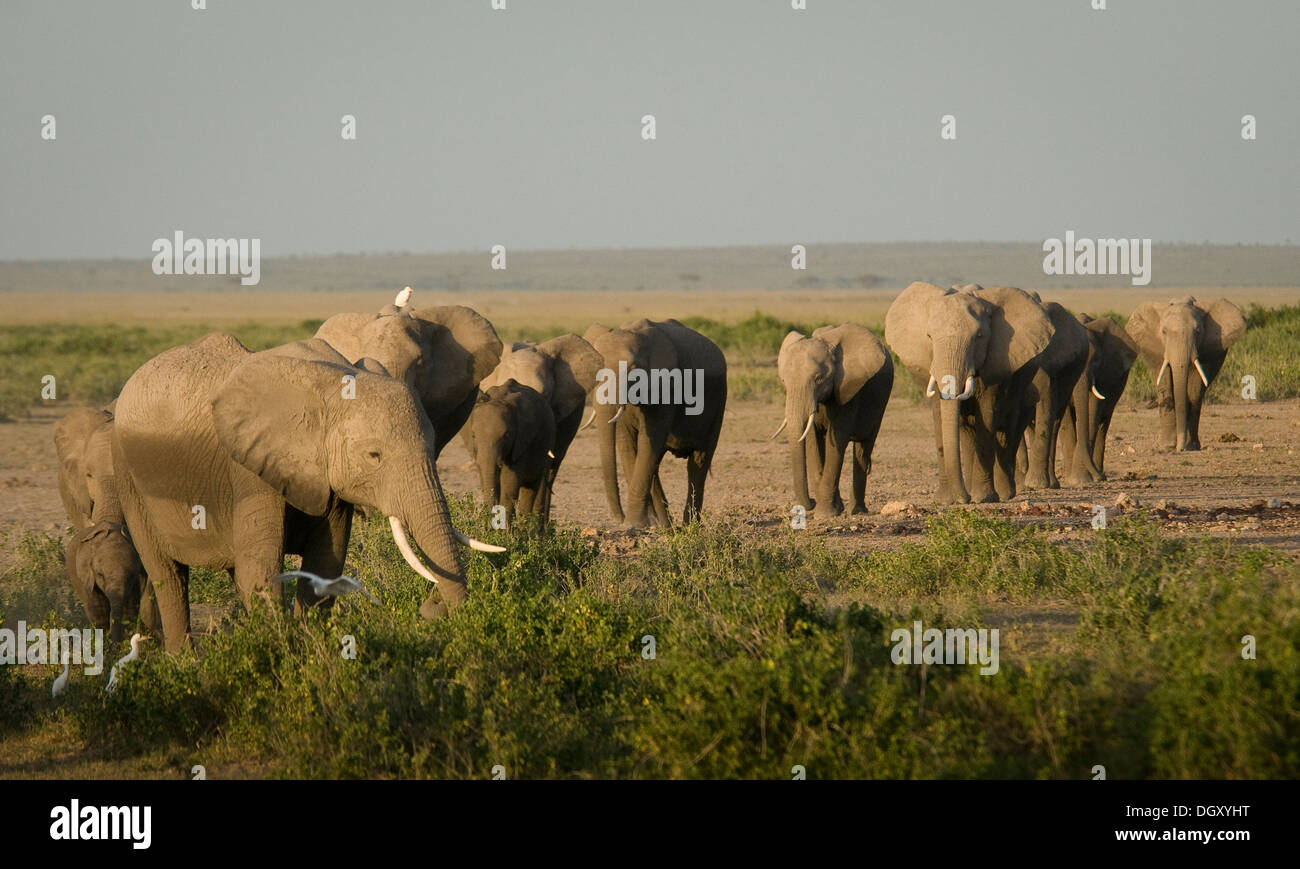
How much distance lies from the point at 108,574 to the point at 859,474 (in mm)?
8937

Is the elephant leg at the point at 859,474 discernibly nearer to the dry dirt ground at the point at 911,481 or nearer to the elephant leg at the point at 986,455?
the dry dirt ground at the point at 911,481

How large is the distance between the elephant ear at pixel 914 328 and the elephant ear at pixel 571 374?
3.55 m

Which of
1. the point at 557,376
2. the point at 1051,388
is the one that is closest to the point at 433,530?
Result: the point at 557,376

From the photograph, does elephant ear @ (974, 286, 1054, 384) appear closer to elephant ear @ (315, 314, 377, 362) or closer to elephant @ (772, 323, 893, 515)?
elephant @ (772, 323, 893, 515)

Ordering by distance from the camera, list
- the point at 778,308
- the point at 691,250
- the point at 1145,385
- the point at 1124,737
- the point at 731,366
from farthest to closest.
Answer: the point at 691,250, the point at 778,308, the point at 731,366, the point at 1145,385, the point at 1124,737

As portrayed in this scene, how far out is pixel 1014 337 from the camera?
1661 centimetres

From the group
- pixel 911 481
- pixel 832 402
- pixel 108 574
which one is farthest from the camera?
pixel 911 481

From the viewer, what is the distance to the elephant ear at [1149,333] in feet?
77.7

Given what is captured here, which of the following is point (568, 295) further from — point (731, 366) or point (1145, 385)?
point (1145, 385)

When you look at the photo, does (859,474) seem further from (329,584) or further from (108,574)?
(329,584)

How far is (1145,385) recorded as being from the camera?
1132 inches

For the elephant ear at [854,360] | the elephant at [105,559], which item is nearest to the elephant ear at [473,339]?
the elephant at [105,559]

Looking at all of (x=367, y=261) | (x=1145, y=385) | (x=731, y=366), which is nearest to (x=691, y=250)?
(x=367, y=261)
